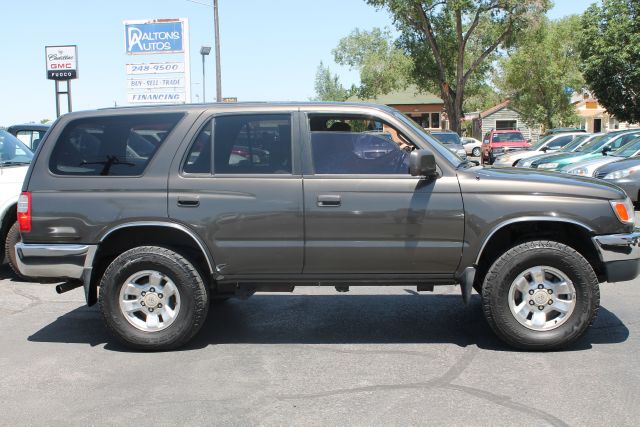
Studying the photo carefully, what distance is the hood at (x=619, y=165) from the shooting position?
13705 millimetres

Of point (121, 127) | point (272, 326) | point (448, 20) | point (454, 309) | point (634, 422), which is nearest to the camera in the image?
point (634, 422)

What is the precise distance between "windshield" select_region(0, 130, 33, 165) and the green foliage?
52.0 m

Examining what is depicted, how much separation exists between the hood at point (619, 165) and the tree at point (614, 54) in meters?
15.6

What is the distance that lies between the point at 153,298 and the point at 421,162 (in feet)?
7.83

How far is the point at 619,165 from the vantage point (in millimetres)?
13828

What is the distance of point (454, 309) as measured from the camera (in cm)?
669

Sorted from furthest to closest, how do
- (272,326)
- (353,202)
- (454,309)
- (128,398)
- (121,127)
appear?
(454,309) < (272,326) < (121,127) < (353,202) < (128,398)

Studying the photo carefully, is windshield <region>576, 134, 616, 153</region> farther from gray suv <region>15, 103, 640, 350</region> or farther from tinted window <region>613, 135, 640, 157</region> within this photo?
gray suv <region>15, 103, 640, 350</region>

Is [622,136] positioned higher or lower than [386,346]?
higher

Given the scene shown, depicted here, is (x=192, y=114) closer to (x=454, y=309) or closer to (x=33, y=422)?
(x=33, y=422)

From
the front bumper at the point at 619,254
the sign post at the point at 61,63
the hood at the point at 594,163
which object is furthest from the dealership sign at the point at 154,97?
the front bumper at the point at 619,254

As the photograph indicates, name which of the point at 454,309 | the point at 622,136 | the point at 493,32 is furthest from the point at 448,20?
the point at 454,309

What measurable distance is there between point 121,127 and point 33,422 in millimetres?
2490

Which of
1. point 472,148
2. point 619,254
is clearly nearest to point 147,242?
point 619,254
